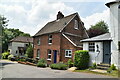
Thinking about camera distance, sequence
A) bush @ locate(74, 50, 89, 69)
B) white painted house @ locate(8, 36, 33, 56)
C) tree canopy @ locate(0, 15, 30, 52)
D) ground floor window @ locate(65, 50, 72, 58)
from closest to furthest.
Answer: bush @ locate(74, 50, 89, 69), ground floor window @ locate(65, 50, 72, 58), tree canopy @ locate(0, 15, 30, 52), white painted house @ locate(8, 36, 33, 56)

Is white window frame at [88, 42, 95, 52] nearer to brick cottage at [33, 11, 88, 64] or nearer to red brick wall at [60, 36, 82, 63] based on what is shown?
brick cottage at [33, 11, 88, 64]

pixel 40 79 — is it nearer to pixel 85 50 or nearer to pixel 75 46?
pixel 85 50

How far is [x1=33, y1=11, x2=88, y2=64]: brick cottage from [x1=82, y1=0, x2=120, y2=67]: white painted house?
12.5 feet

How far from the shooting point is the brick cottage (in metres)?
21.0

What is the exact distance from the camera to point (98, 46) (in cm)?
1598

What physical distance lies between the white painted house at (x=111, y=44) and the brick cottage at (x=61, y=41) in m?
3.80

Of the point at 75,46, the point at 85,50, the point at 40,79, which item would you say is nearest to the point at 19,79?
the point at 40,79

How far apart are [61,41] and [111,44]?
9575mm

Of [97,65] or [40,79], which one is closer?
[40,79]

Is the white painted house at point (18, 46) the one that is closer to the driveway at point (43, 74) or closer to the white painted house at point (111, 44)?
the driveway at point (43, 74)

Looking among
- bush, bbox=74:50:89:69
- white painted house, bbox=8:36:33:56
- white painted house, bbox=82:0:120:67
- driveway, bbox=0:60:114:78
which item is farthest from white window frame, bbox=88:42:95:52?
white painted house, bbox=8:36:33:56

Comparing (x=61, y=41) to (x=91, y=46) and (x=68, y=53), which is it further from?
(x=91, y=46)

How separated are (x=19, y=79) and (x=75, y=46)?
36.9 feet

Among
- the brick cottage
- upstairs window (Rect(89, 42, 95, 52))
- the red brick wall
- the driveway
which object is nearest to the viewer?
the driveway
